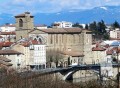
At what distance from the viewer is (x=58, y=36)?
76750 millimetres

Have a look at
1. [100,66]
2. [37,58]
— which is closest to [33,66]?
[37,58]

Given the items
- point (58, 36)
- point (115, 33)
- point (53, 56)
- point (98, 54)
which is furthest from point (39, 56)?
point (115, 33)

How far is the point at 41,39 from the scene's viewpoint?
237ft

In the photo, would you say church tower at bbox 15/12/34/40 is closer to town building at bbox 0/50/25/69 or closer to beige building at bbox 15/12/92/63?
beige building at bbox 15/12/92/63

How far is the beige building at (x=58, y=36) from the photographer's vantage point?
241ft

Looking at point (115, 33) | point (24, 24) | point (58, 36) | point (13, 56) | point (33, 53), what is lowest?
point (13, 56)

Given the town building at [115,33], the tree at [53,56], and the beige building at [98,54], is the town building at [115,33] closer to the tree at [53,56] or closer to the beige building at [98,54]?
the beige building at [98,54]

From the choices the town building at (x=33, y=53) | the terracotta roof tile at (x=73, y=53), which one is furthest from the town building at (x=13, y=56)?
the terracotta roof tile at (x=73, y=53)

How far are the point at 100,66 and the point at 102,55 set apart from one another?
20.2 meters

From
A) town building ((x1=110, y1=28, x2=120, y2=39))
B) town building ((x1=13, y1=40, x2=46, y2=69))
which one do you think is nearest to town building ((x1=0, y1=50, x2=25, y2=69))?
town building ((x1=13, y1=40, x2=46, y2=69))

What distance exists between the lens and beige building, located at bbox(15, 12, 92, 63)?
73.4m

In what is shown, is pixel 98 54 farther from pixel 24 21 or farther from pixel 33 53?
pixel 33 53

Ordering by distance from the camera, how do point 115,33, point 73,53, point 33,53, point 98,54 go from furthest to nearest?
point 115,33 < point 98,54 < point 73,53 < point 33,53

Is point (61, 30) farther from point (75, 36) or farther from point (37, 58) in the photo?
point (37, 58)
